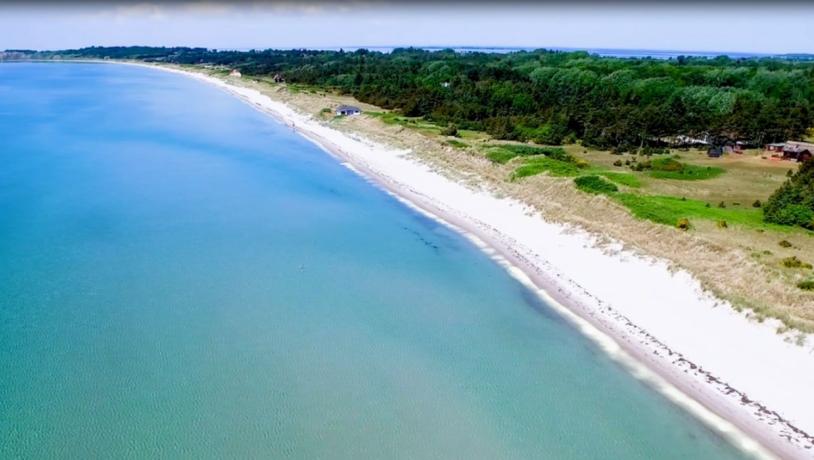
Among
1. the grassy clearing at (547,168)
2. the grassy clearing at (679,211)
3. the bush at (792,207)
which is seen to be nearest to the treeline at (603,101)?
the grassy clearing at (547,168)

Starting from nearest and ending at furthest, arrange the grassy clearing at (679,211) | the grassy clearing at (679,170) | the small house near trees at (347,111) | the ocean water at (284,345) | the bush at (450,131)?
the ocean water at (284,345), the grassy clearing at (679,211), the grassy clearing at (679,170), the bush at (450,131), the small house near trees at (347,111)

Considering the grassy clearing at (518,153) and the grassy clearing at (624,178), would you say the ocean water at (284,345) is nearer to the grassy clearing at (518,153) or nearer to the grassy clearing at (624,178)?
the grassy clearing at (518,153)

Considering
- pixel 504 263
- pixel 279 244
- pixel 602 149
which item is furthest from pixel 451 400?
pixel 602 149

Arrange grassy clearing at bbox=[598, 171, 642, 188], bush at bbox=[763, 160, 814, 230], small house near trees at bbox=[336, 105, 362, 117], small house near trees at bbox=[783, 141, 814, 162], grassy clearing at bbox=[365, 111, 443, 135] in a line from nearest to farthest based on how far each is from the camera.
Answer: bush at bbox=[763, 160, 814, 230], grassy clearing at bbox=[598, 171, 642, 188], small house near trees at bbox=[783, 141, 814, 162], grassy clearing at bbox=[365, 111, 443, 135], small house near trees at bbox=[336, 105, 362, 117]

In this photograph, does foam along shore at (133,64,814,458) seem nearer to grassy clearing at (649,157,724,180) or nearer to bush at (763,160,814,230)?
bush at (763,160,814,230)

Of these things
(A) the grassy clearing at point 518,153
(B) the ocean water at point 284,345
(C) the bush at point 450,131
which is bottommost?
(B) the ocean water at point 284,345

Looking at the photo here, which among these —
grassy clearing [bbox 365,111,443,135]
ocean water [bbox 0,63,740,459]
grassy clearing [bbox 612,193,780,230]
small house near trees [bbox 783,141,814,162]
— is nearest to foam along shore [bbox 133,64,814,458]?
ocean water [bbox 0,63,740,459]
